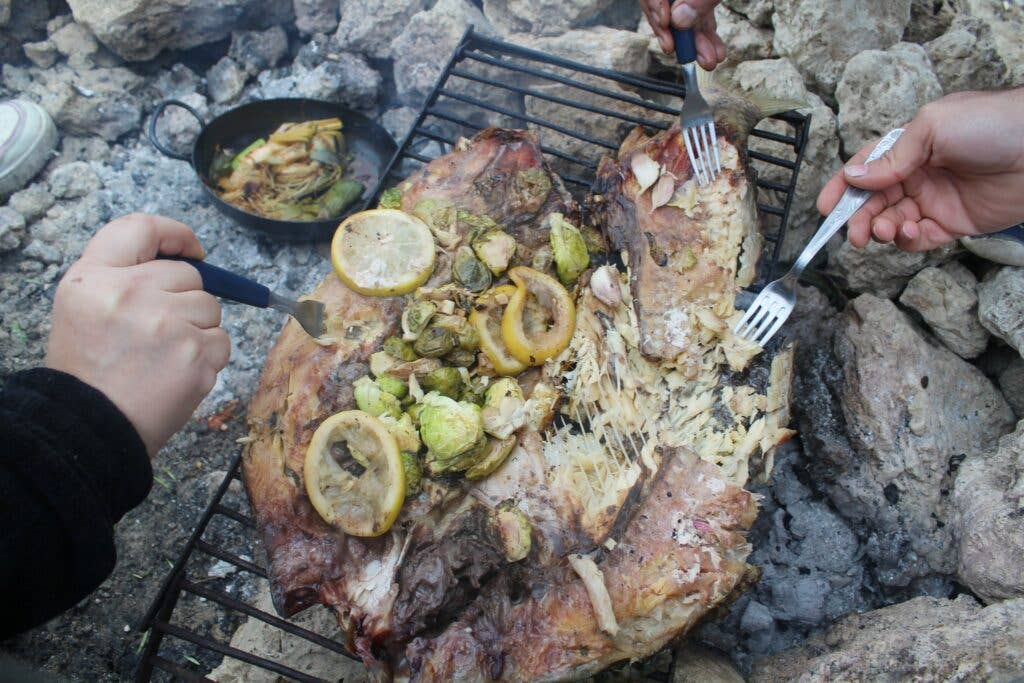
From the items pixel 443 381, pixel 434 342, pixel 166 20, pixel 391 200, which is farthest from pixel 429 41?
pixel 443 381

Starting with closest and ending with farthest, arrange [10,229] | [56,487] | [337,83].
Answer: [56,487] → [10,229] → [337,83]

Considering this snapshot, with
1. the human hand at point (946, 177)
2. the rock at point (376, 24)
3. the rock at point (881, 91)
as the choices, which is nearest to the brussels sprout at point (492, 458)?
the human hand at point (946, 177)

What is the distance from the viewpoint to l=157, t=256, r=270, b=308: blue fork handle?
2.35 metres

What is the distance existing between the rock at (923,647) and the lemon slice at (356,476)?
1482mm

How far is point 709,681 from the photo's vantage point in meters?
2.76

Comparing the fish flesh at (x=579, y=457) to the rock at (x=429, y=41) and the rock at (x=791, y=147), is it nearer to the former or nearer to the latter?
the rock at (x=791, y=147)

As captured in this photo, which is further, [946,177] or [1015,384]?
[1015,384]

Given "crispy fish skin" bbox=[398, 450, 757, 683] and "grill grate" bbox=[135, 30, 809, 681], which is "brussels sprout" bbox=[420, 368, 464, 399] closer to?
"crispy fish skin" bbox=[398, 450, 757, 683]

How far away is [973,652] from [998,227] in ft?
5.69

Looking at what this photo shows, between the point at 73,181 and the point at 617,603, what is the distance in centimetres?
399

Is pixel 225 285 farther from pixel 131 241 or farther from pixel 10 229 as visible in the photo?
pixel 10 229

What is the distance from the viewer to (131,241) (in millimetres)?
2148

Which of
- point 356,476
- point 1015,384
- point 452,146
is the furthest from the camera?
point 452,146

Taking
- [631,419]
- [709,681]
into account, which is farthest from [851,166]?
[709,681]
